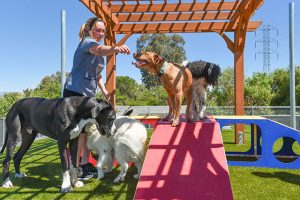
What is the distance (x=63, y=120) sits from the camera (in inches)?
125

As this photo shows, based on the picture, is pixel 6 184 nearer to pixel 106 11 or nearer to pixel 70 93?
pixel 70 93

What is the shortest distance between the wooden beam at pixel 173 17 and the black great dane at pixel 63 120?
4115 millimetres

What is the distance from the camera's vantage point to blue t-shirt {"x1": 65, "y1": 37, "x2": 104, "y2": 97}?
11.2ft

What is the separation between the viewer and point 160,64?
11.8 feet

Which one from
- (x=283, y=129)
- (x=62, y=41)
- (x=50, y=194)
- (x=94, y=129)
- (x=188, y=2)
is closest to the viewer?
(x=50, y=194)

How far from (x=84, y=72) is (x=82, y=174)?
4.67 feet

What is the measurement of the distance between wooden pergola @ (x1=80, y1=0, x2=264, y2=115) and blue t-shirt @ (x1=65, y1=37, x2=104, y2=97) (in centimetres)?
291

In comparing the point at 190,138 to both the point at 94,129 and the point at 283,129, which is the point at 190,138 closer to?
the point at 94,129

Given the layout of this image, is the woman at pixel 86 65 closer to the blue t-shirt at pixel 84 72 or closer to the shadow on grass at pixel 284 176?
the blue t-shirt at pixel 84 72

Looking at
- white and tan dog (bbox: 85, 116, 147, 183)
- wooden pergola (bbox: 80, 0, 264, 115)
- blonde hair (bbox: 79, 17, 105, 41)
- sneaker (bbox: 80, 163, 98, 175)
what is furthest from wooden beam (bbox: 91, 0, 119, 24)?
sneaker (bbox: 80, 163, 98, 175)

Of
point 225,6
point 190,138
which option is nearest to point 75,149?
point 190,138

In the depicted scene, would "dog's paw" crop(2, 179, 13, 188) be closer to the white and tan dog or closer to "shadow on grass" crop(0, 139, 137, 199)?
"shadow on grass" crop(0, 139, 137, 199)

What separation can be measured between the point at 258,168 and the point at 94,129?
269 cm

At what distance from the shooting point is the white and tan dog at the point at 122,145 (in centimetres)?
361
